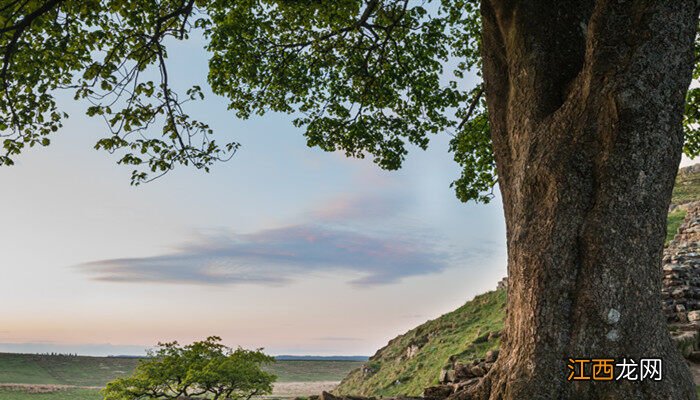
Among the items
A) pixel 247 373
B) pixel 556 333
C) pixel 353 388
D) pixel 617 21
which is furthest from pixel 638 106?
pixel 353 388

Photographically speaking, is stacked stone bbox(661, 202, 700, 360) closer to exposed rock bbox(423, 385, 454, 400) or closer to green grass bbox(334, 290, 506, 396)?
exposed rock bbox(423, 385, 454, 400)

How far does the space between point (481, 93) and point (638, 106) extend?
386 inches

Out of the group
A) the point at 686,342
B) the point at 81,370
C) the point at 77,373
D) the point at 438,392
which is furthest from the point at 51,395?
the point at 686,342

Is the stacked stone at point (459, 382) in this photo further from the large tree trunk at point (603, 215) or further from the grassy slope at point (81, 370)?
the grassy slope at point (81, 370)

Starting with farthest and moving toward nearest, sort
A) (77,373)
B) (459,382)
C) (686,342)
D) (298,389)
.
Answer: (77,373) → (298,389) → (686,342) → (459,382)

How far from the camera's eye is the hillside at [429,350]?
Answer: 21516 millimetres

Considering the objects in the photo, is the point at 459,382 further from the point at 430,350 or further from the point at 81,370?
the point at 81,370

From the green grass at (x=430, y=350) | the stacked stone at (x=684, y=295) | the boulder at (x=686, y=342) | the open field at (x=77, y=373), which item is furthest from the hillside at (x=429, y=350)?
the open field at (x=77, y=373)

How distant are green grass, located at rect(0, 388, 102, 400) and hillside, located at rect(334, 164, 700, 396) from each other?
39746 mm

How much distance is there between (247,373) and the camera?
18203mm

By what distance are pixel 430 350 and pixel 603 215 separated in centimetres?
2055

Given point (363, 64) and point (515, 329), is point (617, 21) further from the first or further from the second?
point (363, 64)

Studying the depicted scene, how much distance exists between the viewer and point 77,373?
81.2 metres

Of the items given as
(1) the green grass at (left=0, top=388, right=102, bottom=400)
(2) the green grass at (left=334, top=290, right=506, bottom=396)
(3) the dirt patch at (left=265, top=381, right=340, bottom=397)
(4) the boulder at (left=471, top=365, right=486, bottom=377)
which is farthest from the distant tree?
(1) the green grass at (left=0, top=388, right=102, bottom=400)
